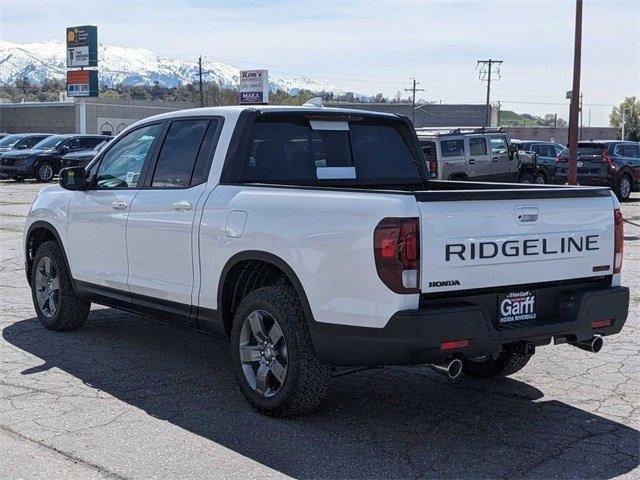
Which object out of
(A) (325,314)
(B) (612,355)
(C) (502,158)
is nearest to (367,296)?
(A) (325,314)

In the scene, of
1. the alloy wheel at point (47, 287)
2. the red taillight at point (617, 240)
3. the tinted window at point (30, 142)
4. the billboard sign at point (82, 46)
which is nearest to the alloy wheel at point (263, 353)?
the red taillight at point (617, 240)

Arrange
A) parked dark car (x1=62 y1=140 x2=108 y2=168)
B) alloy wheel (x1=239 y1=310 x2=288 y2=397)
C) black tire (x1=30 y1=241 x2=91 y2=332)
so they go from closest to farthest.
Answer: alloy wheel (x1=239 y1=310 x2=288 y2=397)
black tire (x1=30 y1=241 x2=91 y2=332)
parked dark car (x1=62 y1=140 x2=108 y2=168)

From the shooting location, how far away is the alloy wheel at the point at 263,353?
18.4 feet

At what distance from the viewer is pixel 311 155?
662 centimetres

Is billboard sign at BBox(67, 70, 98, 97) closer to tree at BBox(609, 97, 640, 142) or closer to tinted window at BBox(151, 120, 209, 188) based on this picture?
tinted window at BBox(151, 120, 209, 188)

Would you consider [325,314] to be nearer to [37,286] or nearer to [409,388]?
[409,388]

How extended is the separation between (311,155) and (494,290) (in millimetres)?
1959

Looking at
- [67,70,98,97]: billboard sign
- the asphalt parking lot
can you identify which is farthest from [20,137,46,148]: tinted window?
the asphalt parking lot

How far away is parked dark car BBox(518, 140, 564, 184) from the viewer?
30.3 metres

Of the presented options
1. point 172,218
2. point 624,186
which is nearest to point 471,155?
point 624,186

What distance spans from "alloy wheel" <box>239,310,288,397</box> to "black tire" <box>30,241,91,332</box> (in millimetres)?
2594

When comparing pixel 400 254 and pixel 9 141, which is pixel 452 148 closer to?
pixel 400 254

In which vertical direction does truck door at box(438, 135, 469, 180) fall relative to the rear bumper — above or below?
above

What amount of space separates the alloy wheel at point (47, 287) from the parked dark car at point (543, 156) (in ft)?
76.7
